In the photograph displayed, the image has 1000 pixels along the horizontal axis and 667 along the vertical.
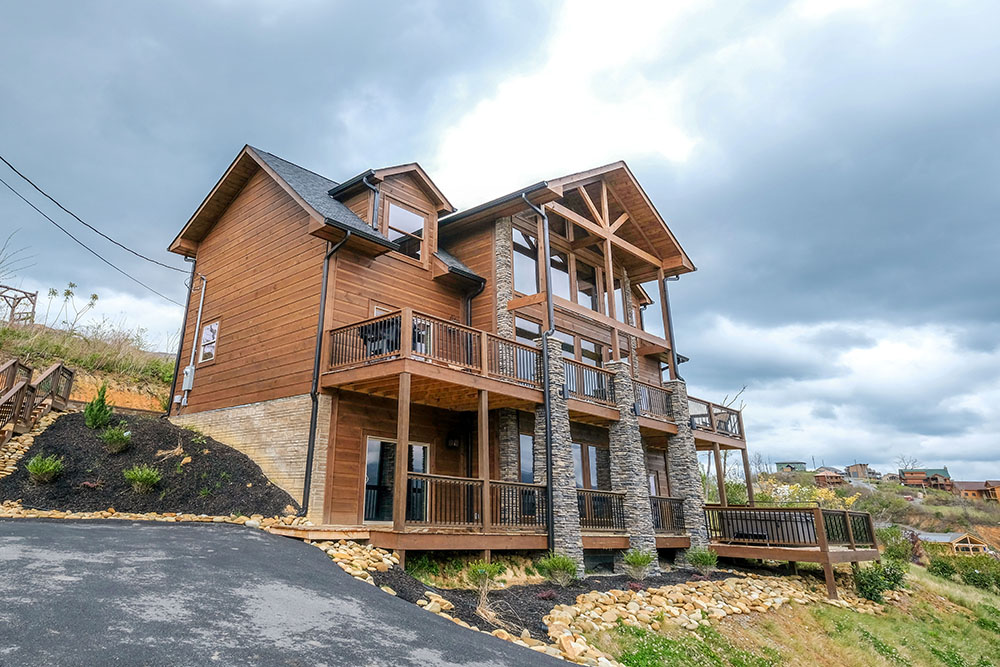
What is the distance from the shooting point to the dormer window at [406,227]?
15.6m

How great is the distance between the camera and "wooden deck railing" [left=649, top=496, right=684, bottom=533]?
52.6ft

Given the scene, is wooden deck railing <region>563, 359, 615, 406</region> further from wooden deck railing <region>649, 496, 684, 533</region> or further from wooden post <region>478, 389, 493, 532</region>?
wooden deck railing <region>649, 496, 684, 533</region>

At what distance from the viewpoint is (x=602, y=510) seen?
14.7 meters

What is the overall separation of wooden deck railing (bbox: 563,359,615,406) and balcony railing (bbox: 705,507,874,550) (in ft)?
16.4

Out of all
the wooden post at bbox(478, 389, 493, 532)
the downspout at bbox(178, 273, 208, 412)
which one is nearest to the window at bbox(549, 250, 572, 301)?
the wooden post at bbox(478, 389, 493, 532)

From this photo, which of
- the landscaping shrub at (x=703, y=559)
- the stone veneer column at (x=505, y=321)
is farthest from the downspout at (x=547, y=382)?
the landscaping shrub at (x=703, y=559)

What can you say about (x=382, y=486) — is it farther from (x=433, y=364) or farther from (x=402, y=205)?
(x=402, y=205)

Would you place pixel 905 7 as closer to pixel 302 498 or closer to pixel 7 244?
pixel 302 498

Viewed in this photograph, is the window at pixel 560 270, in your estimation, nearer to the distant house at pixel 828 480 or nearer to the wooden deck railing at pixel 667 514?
the wooden deck railing at pixel 667 514

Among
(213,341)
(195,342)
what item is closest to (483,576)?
(213,341)

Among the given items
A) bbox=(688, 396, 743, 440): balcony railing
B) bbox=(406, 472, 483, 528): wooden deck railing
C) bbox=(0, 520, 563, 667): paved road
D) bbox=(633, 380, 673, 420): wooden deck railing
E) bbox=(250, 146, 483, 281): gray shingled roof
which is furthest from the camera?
bbox=(688, 396, 743, 440): balcony railing

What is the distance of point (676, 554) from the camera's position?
16.5 metres

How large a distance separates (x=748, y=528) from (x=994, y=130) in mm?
12665

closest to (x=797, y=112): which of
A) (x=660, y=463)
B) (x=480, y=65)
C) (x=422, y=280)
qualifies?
(x=480, y=65)
